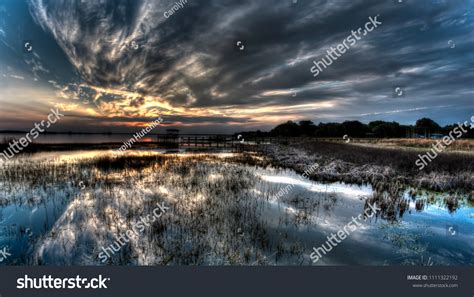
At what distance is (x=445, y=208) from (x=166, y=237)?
13.6 meters

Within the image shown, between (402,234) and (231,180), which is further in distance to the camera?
(231,180)

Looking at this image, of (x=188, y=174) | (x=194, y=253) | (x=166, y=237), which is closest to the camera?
(x=194, y=253)

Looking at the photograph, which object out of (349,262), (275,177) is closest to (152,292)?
(349,262)

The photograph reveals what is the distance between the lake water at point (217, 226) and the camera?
6.59m

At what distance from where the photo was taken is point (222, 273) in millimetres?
5629

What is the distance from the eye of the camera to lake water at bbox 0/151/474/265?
6594 millimetres

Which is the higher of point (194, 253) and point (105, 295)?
point (194, 253)

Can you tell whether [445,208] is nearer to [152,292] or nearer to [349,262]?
[349,262]
